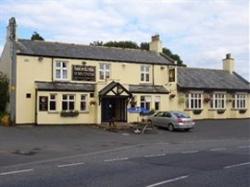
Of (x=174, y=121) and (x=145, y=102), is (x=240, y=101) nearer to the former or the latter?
(x=145, y=102)

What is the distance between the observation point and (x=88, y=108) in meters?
40.4

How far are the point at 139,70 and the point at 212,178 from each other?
3226 cm

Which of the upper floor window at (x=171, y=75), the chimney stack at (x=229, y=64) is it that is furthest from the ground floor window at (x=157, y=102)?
the chimney stack at (x=229, y=64)

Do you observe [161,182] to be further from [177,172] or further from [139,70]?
[139,70]

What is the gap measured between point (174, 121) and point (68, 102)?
9.08 meters

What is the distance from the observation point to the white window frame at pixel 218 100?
50.5 meters

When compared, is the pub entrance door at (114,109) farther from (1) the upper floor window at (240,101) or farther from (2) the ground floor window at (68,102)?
(1) the upper floor window at (240,101)

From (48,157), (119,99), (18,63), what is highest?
(18,63)

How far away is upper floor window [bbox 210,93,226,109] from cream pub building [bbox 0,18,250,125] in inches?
4.2

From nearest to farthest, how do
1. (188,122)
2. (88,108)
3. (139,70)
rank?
1. (188,122)
2. (88,108)
3. (139,70)

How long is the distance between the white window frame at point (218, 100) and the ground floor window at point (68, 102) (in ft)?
57.3

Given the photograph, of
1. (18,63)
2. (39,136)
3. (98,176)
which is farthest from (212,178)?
(18,63)

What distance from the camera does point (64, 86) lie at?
1544 inches

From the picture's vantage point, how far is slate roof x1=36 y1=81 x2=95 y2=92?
125ft
